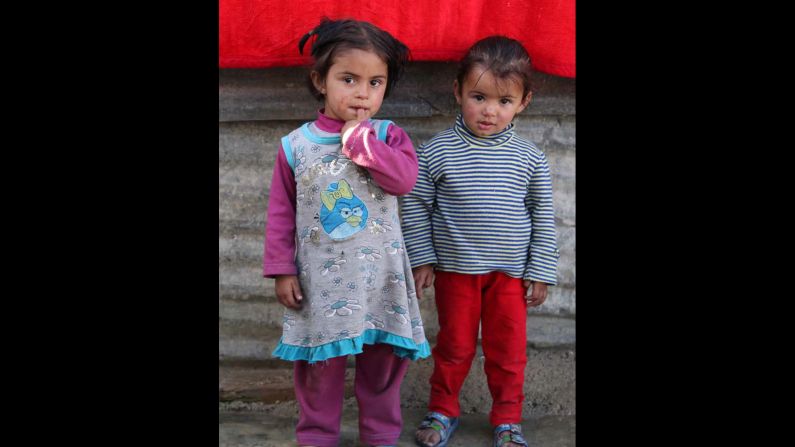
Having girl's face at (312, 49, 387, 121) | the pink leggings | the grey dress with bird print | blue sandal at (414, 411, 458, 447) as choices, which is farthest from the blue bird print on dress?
blue sandal at (414, 411, 458, 447)

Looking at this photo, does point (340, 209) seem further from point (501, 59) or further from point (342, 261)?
point (501, 59)

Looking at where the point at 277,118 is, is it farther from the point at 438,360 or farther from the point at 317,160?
the point at 438,360

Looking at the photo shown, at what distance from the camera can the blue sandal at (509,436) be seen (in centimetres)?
281

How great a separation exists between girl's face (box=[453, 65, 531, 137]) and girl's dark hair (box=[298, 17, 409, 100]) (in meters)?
0.28

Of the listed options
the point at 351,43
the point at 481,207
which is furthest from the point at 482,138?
the point at 351,43

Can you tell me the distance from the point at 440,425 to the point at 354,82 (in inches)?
52.7

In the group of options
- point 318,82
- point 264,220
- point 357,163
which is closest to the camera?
point 357,163

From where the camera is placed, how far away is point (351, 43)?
248cm

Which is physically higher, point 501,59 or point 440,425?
point 501,59

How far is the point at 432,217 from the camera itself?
2.82m

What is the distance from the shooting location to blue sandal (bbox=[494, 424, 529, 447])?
281 centimetres

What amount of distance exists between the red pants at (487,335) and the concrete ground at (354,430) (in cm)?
14

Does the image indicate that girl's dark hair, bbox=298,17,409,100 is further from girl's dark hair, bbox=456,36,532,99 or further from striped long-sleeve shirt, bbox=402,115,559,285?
striped long-sleeve shirt, bbox=402,115,559,285

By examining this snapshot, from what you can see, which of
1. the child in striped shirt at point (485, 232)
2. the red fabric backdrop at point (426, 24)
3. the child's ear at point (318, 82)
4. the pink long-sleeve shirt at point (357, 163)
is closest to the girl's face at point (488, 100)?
the child in striped shirt at point (485, 232)
